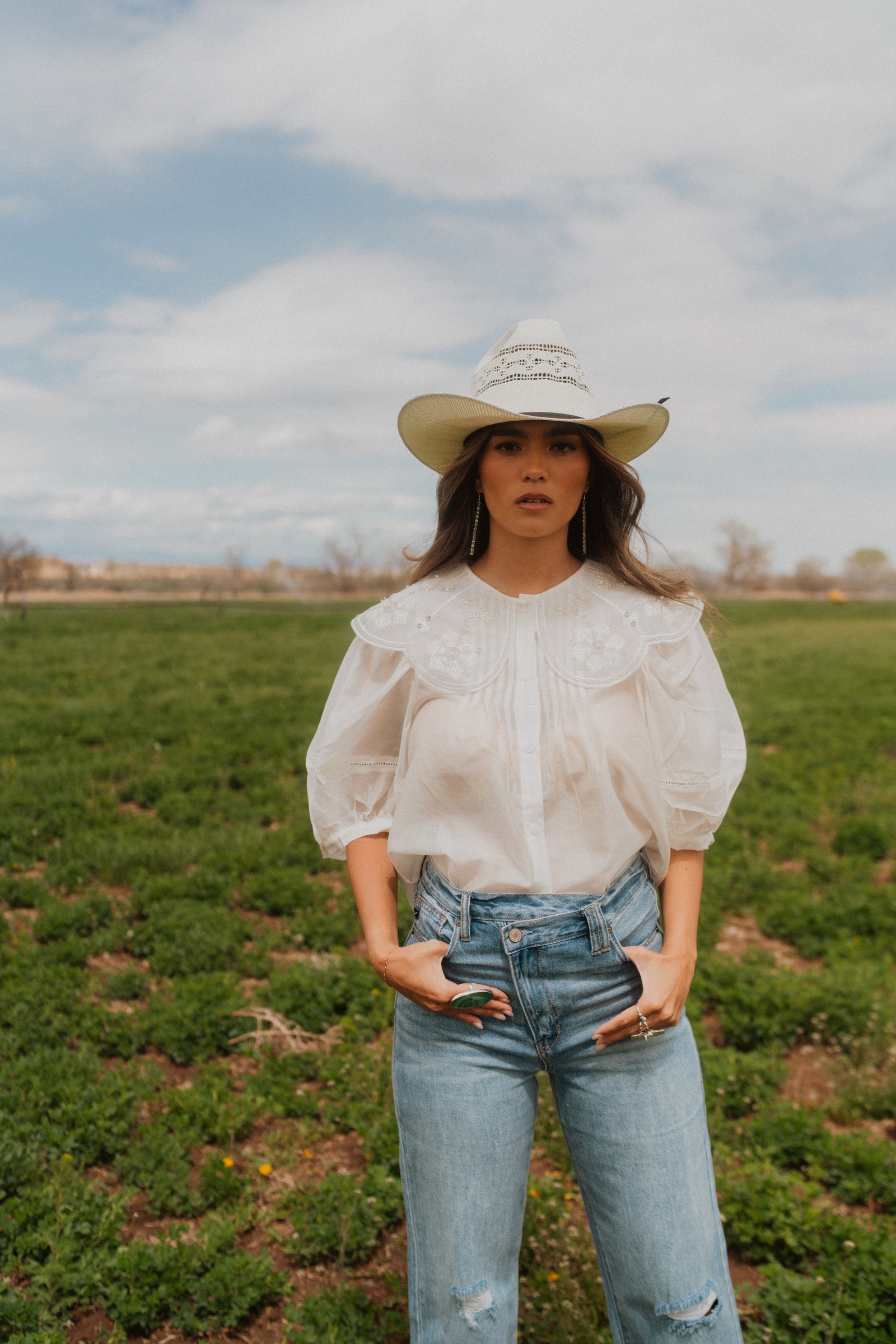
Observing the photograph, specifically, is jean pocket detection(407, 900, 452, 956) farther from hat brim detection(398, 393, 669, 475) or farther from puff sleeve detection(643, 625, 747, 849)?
hat brim detection(398, 393, 669, 475)

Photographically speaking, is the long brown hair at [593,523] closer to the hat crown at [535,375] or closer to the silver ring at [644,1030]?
the hat crown at [535,375]

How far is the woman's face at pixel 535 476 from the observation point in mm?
2277

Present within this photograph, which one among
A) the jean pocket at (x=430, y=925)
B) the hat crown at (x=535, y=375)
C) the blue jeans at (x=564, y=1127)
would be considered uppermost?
the hat crown at (x=535, y=375)

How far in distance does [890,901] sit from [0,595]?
33.2 m

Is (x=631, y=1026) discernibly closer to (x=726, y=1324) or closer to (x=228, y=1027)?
(x=726, y=1324)

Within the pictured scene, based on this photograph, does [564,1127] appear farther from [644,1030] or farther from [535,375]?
[535,375]

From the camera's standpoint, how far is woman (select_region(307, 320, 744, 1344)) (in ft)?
6.66

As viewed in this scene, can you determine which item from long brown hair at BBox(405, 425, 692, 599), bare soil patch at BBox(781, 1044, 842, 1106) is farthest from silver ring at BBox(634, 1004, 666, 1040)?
bare soil patch at BBox(781, 1044, 842, 1106)

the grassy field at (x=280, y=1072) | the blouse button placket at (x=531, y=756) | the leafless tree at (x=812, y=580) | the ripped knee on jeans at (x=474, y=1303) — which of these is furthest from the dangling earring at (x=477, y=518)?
the leafless tree at (x=812, y=580)

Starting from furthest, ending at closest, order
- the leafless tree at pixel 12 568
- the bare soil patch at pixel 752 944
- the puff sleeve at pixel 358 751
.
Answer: the leafless tree at pixel 12 568 < the bare soil patch at pixel 752 944 < the puff sleeve at pixel 358 751

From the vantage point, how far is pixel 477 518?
8.44 feet

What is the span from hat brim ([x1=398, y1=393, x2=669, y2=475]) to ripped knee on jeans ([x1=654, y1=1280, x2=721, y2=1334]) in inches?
75.8

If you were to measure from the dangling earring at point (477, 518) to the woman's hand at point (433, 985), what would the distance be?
3.40 ft

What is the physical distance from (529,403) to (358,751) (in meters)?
Answer: 0.96
